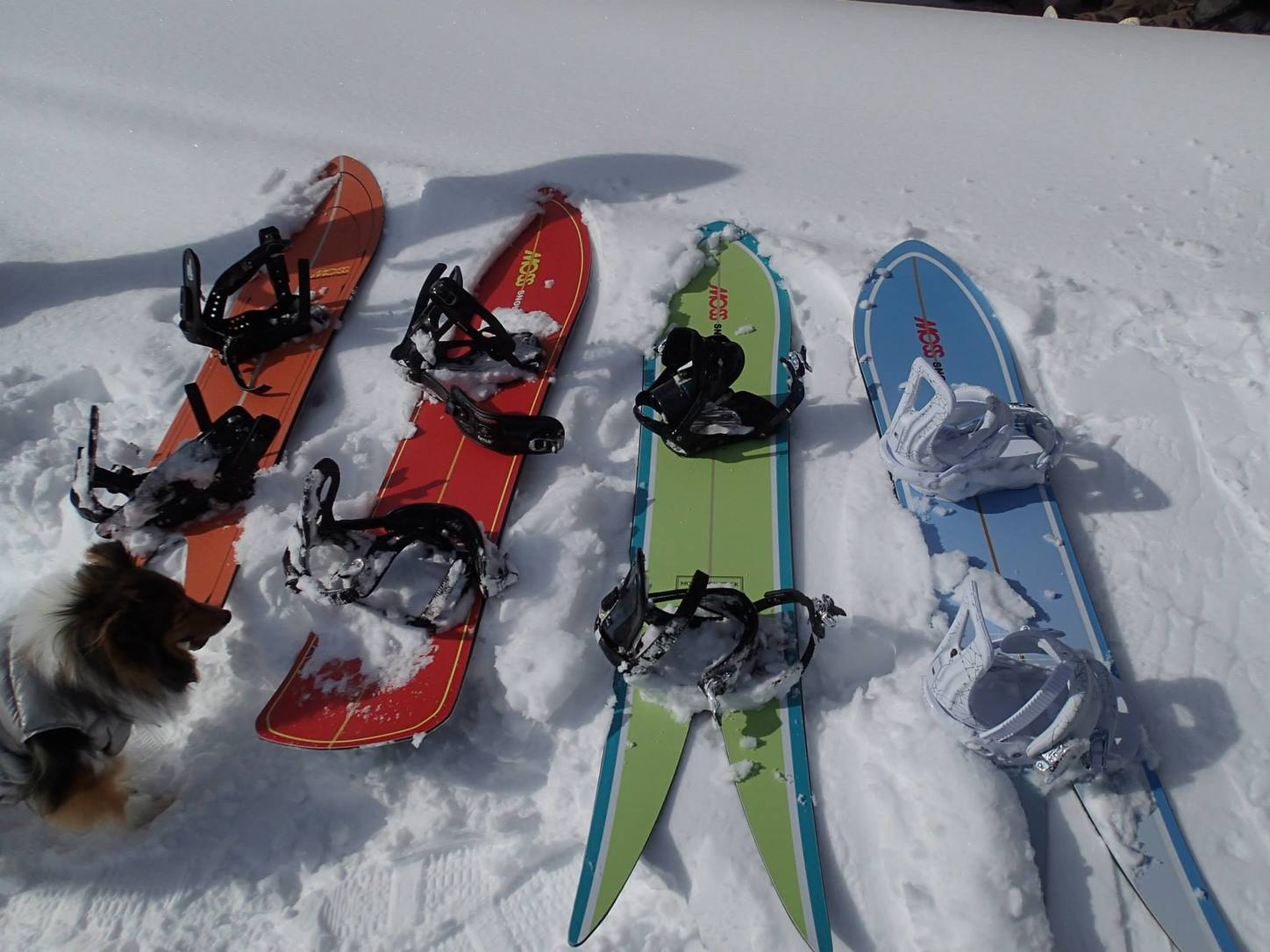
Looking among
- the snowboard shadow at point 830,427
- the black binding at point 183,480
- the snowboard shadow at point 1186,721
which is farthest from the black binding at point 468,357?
the snowboard shadow at point 1186,721

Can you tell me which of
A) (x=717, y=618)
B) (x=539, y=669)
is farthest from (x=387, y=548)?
(x=717, y=618)

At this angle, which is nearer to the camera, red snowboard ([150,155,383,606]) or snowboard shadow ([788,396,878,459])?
red snowboard ([150,155,383,606])

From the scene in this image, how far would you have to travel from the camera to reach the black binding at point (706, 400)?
122 inches

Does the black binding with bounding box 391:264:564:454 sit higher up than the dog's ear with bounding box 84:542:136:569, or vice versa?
the black binding with bounding box 391:264:564:454

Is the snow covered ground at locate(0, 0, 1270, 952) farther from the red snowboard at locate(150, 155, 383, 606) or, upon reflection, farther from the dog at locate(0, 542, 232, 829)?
the dog at locate(0, 542, 232, 829)

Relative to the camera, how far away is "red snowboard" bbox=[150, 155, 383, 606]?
10.5 ft

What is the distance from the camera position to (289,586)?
2936 mm

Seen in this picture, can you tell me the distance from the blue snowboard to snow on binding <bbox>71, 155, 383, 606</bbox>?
2.67m

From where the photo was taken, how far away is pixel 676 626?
2.51 m

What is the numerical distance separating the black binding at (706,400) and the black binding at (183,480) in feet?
5.50

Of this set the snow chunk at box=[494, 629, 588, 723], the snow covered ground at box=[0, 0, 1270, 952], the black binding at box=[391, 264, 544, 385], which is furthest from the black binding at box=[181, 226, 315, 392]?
the snow chunk at box=[494, 629, 588, 723]

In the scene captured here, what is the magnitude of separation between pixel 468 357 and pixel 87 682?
76.2 inches

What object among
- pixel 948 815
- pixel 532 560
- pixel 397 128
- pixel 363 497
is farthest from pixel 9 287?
pixel 948 815

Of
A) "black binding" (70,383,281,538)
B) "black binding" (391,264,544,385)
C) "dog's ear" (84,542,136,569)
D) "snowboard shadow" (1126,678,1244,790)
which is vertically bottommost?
"black binding" (70,383,281,538)
